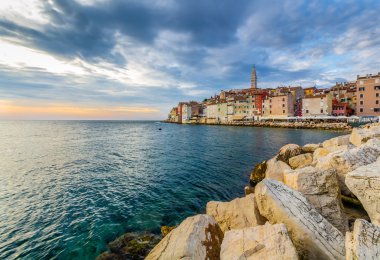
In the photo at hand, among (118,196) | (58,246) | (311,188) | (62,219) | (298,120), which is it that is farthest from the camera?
(298,120)

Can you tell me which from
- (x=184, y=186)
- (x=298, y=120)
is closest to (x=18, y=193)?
(x=184, y=186)

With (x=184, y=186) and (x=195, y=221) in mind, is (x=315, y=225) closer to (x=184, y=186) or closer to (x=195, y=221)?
(x=195, y=221)

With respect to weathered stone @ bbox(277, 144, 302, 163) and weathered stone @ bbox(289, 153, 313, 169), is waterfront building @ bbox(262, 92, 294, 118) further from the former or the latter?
weathered stone @ bbox(289, 153, 313, 169)

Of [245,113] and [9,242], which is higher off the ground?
[245,113]

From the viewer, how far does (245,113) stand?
317 ft

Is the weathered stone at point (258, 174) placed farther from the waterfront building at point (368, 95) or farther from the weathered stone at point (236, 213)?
the waterfront building at point (368, 95)

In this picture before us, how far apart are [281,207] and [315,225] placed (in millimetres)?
819

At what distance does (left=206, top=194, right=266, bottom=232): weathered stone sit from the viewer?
6.44 m

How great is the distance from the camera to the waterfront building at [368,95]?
63.9 meters

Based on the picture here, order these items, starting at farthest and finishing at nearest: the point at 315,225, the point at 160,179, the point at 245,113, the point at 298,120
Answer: the point at 245,113 → the point at 298,120 → the point at 160,179 → the point at 315,225

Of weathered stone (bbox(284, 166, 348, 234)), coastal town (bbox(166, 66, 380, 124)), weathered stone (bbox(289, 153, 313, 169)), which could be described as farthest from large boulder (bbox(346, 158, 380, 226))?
coastal town (bbox(166, 66, 380, 124))

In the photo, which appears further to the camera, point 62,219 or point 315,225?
point 62,219

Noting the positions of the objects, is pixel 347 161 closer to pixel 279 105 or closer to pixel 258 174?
pixel 258 174

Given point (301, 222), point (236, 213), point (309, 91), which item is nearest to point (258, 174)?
point (236, 213)
